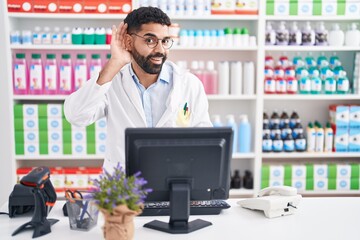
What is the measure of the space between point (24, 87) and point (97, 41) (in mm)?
656

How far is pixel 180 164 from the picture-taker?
1.93 metres

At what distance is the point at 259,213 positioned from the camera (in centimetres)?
220

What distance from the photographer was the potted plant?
166 cm

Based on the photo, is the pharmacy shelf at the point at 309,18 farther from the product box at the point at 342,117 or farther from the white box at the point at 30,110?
the white box at the point at 30,110

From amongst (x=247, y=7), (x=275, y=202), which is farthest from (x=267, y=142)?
(x=275, y=202)

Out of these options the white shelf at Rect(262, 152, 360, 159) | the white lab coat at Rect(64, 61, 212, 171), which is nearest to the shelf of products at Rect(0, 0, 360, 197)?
the white shelf at Rect(262, 152, 360, 159)

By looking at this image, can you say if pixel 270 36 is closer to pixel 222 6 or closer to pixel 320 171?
pixel 222 6

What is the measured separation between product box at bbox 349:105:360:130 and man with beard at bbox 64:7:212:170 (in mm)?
1905

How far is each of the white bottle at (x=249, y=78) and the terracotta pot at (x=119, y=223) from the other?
2.45 meters

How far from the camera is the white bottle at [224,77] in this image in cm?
395

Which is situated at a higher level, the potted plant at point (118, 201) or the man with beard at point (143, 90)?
the man with beard at point (143, 90)

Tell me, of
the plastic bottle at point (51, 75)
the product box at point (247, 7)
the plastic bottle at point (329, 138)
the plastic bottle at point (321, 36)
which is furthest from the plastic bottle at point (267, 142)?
the plastic bottle at point (51, 75)

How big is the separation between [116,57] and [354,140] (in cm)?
248

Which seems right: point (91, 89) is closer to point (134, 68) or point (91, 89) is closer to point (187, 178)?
point (134, 68)
